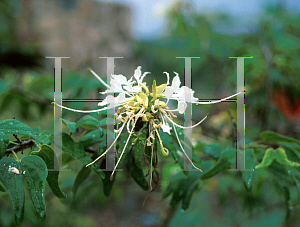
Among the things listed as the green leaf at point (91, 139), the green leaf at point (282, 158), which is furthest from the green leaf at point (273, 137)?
the green leaf at point (91, 139)

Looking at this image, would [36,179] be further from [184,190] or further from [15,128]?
[184,190]

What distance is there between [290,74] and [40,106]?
737mm

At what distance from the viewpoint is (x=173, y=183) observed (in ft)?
1.76

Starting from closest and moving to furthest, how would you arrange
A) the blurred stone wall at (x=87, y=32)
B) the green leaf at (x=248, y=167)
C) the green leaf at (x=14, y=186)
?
1. the green leaf at (x=14, y=186)
2. the green leaf at (x=248, y=167)
3. the blurred stone wall at (x=87, y=32)

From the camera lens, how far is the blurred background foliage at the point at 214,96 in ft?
2.23

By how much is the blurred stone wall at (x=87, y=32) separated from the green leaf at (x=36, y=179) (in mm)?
763

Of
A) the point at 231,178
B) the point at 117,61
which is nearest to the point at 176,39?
the point at 117,61

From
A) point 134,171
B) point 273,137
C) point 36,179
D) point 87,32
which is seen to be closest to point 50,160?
point 36,179

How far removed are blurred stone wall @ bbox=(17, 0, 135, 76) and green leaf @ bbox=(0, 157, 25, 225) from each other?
78 cm

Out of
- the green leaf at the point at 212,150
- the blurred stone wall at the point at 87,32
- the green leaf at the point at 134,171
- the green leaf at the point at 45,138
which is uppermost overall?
the blurred stone wall at the point at 87,32

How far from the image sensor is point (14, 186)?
0.32 meters

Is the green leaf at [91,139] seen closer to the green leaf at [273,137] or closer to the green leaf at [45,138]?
the green leaf at [45,138]

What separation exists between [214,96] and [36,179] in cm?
88

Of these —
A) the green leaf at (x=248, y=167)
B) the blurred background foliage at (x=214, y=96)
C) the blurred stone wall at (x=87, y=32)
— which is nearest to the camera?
the green leaf at (x=248, y=167)
